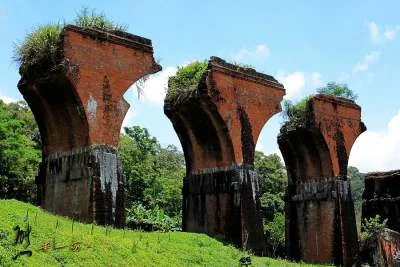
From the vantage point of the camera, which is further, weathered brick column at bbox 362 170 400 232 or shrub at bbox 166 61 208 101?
weathered brick column at bbox 362 170 400 232

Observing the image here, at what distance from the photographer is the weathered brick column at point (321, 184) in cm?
1773

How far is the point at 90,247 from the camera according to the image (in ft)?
32.0

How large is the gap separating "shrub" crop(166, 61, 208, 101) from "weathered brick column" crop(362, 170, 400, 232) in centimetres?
939

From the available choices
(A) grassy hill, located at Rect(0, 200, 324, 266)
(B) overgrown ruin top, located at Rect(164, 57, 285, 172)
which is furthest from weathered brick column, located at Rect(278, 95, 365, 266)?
(A) grassy hill, located at Rect(0, 200, 324, 266)

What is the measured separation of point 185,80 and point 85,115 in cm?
424

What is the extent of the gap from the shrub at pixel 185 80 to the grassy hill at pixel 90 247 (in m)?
4.88

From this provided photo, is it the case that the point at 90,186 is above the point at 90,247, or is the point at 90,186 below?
above

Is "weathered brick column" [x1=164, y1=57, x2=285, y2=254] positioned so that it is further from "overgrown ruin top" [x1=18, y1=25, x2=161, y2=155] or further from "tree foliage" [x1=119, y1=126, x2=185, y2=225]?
"tree foliage" [x1=119, y1=126, x2=185, y2=225]

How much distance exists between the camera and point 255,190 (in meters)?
15.4

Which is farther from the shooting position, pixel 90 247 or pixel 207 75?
pixel 207 75

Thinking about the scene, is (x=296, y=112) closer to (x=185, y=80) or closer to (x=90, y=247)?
(x=185, y=80)

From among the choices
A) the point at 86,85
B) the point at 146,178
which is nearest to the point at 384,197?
the point at 146,178

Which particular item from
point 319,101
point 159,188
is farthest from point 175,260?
point 159,188

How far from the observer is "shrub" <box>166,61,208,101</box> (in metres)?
16.0
